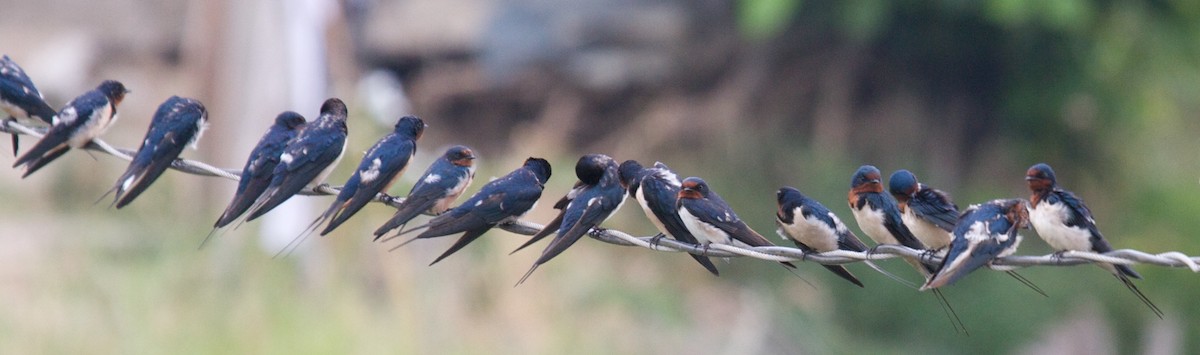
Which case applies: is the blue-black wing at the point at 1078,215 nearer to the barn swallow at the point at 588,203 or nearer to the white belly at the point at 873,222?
the white belly at the point at 873,222

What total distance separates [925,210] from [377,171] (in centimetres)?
144

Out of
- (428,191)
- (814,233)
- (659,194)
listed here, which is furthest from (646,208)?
(428,191)

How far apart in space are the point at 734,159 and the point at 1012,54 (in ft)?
8.44

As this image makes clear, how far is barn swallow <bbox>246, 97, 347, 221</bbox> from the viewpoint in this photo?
3877 millimetres

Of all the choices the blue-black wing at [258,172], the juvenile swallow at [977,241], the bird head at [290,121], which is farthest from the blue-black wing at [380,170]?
the juvenile swallow at [977,241]

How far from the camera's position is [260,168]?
3.97 meters

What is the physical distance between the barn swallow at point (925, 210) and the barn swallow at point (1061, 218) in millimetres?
245

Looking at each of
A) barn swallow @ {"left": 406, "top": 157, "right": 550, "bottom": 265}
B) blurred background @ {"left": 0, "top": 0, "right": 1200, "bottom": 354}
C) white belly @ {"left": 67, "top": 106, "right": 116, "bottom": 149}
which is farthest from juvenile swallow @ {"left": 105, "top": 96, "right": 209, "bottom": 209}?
blurred background @ {"left": 0, "top": 0, "right": 1200, "bottom": 354}

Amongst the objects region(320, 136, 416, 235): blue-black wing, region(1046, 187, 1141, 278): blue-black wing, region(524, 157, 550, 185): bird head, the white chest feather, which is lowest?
the white chest feather

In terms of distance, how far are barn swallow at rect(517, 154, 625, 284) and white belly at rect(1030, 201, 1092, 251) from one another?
3.40 feet

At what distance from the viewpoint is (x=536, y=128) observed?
13477 mm

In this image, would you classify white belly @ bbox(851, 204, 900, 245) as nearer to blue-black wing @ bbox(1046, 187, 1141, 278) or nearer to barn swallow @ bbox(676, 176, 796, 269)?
barn swallow @ bbox(676, 176, 796, 269)

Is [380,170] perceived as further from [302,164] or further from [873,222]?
[873,222]

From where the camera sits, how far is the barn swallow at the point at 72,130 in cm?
414
